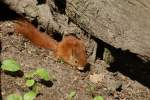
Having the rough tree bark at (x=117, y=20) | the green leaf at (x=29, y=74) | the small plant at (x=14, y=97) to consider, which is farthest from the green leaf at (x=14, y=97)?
the rough tree bark at (x=117, y=20)

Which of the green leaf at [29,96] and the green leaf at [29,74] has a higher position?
the green leaf at [29,74]

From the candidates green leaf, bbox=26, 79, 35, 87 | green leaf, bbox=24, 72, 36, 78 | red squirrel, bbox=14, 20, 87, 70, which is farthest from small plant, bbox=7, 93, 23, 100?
red squirrel, bbox=14, 20, 87, 70

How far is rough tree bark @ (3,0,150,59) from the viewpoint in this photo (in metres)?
3.37

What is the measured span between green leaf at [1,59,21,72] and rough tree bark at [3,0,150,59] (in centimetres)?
78

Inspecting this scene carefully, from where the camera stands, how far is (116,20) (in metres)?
3.50

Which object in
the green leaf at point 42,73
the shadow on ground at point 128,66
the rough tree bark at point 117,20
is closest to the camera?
the rough tree bark at point 117,20

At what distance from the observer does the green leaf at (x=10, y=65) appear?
3.40 meters

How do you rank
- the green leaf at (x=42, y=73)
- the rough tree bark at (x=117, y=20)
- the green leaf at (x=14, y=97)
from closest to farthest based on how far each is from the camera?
1. the green leaf at (x=14, y=97)
2. the rough tree bark at (x=117, y=20)
3. the green leaf at (x=42, y=73)

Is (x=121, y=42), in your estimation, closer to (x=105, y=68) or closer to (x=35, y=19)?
(x=105, y=68)

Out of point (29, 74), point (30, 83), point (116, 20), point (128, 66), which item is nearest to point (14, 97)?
point (30, 83)

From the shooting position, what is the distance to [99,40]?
388 cm

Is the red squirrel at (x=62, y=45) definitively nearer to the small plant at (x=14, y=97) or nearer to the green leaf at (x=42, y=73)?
the green leaf at (x=42, y=73)

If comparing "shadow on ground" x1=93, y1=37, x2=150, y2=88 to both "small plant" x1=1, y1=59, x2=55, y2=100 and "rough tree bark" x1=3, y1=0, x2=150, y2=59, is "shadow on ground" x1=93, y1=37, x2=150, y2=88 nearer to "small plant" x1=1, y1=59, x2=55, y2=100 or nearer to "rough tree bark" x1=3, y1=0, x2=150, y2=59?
"rough tree bark" x1=3, y1=0, x2=150, y2=59

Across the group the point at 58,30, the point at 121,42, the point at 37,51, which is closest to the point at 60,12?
the point at 58,30
